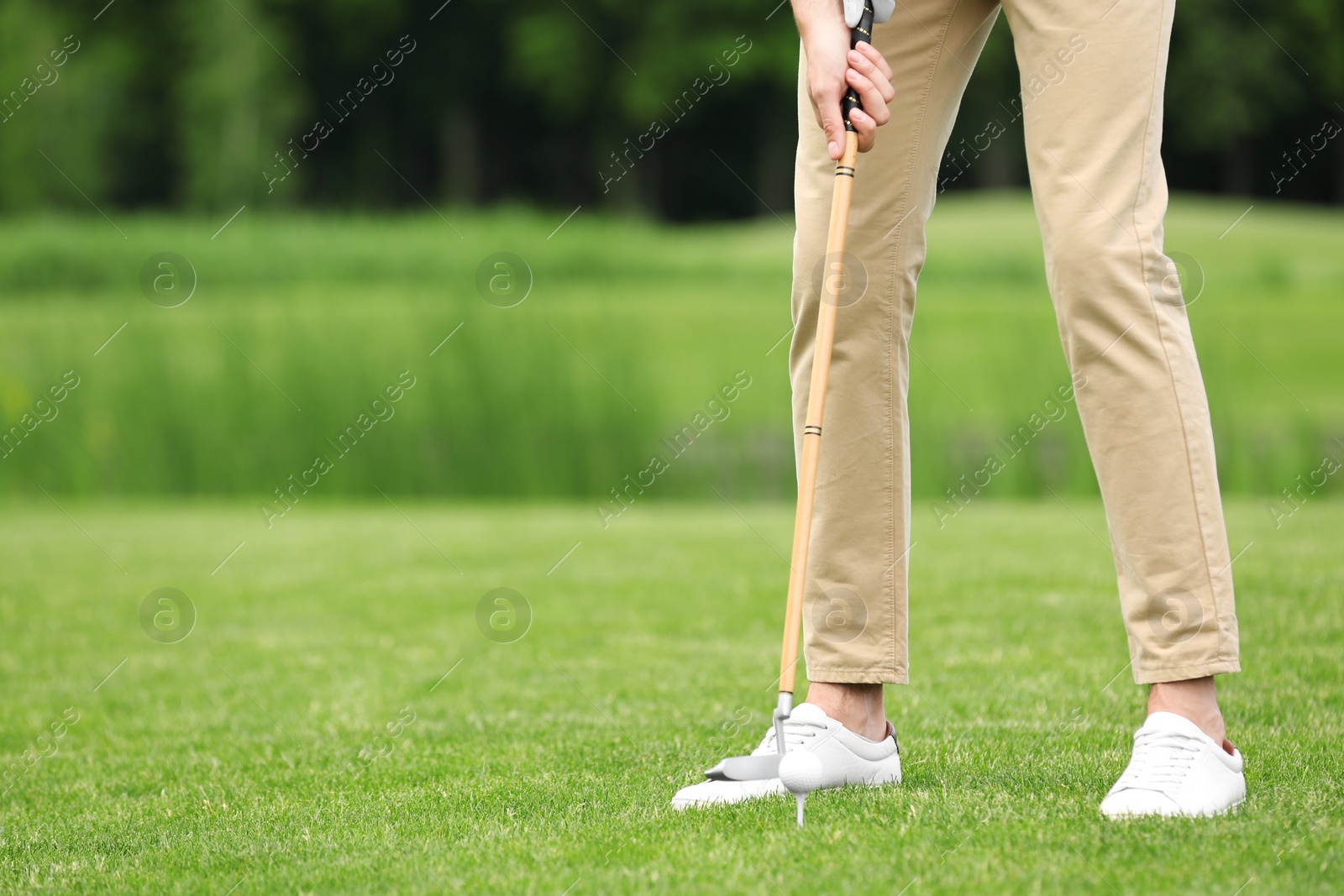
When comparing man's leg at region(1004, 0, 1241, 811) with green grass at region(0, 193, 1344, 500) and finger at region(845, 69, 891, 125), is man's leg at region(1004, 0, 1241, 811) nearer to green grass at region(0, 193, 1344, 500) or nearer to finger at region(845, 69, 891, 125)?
finger at region(845, 69, 891, 125)

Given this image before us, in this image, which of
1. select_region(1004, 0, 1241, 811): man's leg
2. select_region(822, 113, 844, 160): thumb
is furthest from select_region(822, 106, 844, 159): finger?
select_region(1004, 0, 1241, 811): man's leg

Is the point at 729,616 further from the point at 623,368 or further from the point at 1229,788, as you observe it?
the point at 623,368

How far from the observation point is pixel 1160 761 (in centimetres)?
171

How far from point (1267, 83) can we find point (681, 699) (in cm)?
2652

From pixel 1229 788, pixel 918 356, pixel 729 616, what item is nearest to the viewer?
pixel 1229 788

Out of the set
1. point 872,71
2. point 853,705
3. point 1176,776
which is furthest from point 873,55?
point 1176,776

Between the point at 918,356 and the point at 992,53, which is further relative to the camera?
the point at 992,53

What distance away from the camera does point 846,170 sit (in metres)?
1.92

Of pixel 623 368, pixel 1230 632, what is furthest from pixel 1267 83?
pixel 1230 632

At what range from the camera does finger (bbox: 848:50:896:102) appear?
191cm

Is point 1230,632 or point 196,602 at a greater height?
point 1230,632

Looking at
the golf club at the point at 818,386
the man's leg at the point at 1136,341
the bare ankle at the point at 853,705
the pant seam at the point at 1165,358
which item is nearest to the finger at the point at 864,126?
the golf club at the point at 818,386

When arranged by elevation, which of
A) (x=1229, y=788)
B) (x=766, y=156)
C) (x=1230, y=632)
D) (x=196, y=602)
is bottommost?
(x=196, y=602)

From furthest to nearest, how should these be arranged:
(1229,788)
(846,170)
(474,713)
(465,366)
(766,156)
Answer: (766,156) → (465,366) → (474,713) → (846,170) → (1229,788)
